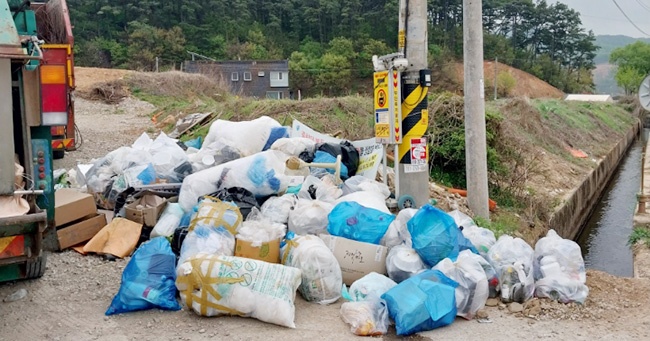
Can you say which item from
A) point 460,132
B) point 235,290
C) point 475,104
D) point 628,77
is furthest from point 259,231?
point 628,77

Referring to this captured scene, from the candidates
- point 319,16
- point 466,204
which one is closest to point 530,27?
point 319,16

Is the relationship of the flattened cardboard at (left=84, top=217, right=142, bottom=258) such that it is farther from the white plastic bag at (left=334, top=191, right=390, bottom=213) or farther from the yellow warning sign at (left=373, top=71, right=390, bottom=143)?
the yellow warning sign at (left=373, top=71, right=390, bottom=143)

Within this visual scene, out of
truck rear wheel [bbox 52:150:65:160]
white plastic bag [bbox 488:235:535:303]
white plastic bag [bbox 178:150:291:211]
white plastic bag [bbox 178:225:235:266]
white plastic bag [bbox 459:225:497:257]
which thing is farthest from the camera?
truck rear wheel [bbox 52:150:65:160]

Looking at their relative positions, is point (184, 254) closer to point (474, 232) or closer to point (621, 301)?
point (474, 232)

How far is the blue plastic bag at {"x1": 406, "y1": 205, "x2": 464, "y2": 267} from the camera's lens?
4.61 metres

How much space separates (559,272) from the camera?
4730mm

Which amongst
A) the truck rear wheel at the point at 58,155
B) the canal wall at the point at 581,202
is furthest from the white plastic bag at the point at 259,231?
the canal wall at the point at 581,202

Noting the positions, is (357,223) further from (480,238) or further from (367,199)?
(480,238)

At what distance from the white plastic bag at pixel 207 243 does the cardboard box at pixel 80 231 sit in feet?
4.18

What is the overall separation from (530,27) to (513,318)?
277ft

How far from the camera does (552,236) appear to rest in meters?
5.15

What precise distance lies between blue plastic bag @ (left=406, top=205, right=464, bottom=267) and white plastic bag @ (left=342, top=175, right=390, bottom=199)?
126 cm

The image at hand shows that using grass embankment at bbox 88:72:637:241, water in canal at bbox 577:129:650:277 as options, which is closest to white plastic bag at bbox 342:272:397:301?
grass embankment at bbox 88:72:637:241

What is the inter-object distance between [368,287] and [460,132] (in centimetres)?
537
